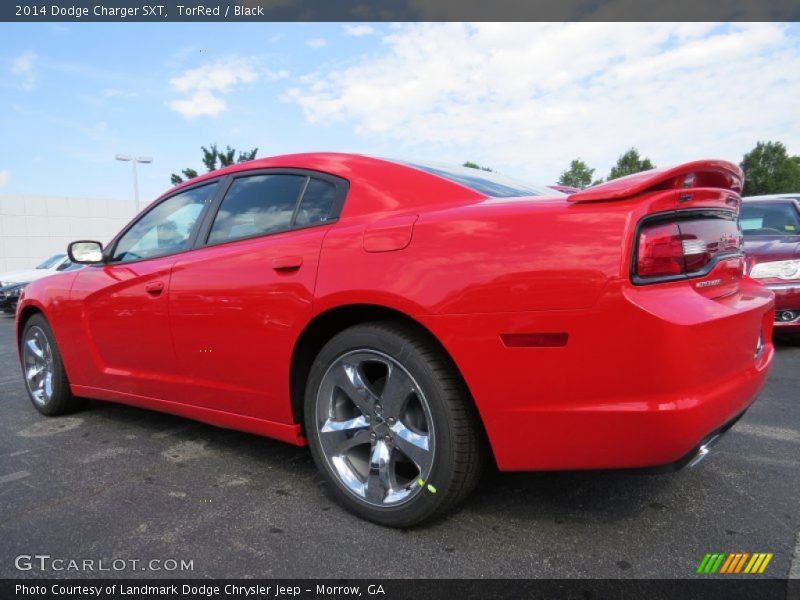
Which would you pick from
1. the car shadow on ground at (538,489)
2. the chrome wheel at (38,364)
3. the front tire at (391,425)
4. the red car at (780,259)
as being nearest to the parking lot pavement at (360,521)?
the car shadow on ground at (538,489)

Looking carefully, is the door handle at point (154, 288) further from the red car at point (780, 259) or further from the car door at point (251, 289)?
the red car at point (780, 259)

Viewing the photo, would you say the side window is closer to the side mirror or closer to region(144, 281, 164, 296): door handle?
the side mirror

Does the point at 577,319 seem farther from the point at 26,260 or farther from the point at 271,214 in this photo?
the point at 26,260

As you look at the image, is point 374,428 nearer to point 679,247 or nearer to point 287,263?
point 287,263

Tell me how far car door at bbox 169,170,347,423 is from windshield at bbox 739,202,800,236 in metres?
5.43

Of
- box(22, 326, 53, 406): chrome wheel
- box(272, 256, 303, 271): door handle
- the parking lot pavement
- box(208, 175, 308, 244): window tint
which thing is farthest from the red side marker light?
box(22, 326, 53, 406): chrome wheel

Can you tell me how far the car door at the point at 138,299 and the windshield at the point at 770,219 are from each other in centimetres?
569

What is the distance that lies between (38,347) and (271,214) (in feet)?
8.20

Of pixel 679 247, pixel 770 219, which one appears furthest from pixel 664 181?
pixel 770 219

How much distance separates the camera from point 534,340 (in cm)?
182

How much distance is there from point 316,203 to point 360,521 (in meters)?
1.36

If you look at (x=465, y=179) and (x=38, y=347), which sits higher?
(x=465, y=179)

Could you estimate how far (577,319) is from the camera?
5.74ft
